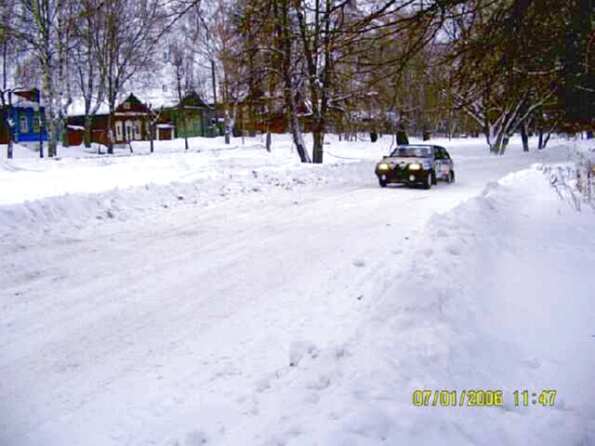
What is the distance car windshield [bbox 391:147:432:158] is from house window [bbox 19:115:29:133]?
4675 centimetres

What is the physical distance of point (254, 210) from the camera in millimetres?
12320

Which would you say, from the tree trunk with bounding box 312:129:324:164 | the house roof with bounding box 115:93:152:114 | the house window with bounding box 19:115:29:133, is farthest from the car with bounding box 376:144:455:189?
the house roof with bounding box 115:93:152:114

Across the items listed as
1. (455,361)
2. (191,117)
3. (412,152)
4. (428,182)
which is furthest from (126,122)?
(455,361)

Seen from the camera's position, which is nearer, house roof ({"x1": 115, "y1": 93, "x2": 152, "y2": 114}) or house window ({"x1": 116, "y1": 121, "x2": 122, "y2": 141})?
house roof ({"x1": 115, "y1": 93, "x2": 152, "y2": 114})

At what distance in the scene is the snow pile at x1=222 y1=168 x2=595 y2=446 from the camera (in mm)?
3342

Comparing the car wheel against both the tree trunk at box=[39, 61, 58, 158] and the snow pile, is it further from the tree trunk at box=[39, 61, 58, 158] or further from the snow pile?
the tree trunk at box=[39, 61, 58, 158]

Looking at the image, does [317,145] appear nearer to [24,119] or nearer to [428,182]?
[428,182]

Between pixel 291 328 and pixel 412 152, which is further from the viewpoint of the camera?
pixel 412 152

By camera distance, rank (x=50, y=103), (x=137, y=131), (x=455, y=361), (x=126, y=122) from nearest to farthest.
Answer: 1. (x=455, y=361)
2. (x=50, y=103)
3. (x=126, y=122)
4. (x=137, y=131)

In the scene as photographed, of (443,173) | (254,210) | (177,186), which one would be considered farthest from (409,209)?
(443,173)
